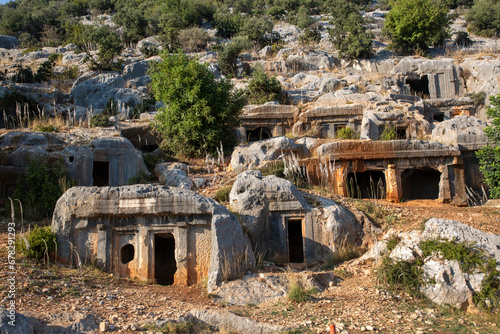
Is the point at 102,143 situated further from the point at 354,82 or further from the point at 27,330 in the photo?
the point at 354,82

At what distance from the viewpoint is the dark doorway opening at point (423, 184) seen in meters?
18.6

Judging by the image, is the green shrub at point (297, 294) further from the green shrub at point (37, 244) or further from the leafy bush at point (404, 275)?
the green shrub at point (37, 244)

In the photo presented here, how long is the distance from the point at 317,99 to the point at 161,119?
31.0ft

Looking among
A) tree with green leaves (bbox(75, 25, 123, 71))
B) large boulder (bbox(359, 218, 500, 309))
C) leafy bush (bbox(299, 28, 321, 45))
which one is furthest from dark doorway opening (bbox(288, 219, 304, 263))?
leafy bush (bbox(299, 28, 321, 45))

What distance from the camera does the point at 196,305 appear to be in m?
8.62

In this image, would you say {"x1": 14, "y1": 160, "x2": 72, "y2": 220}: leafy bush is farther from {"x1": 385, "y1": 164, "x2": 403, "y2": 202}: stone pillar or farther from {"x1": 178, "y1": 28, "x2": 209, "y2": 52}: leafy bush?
{"x1": 178, "y1": 28, "x2": 209, "y2": 52}: leafy bush

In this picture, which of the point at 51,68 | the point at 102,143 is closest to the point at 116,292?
the point at 102,143

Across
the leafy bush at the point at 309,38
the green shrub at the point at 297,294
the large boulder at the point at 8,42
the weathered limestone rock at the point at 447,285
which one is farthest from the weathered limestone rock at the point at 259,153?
the large boulder at the point at 8,42

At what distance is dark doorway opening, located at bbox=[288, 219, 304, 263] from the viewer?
44.0 ft

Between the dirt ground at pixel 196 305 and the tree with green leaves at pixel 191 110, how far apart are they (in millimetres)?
8090

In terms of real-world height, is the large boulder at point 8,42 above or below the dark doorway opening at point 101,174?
above

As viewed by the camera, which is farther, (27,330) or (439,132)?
(439,132)

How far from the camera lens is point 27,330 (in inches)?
260

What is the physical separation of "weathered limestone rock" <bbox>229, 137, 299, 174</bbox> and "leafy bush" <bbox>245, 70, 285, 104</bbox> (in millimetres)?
8028
